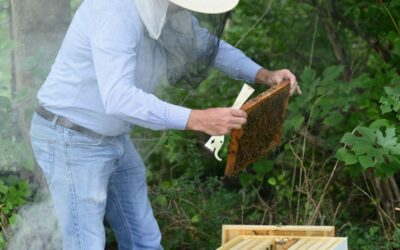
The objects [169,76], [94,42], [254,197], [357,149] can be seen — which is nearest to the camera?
[94,42]

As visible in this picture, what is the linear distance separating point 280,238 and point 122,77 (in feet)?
3.30

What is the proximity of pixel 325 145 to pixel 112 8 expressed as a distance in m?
2.44

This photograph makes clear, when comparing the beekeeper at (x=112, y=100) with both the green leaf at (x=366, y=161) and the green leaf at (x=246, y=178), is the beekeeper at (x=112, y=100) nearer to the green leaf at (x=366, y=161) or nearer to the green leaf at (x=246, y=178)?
the green leaf at (x=366, y=161)

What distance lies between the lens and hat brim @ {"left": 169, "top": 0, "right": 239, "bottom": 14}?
3.18m

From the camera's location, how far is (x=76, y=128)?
340 centimetres

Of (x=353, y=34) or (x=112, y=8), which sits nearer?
(x=112, y=8)

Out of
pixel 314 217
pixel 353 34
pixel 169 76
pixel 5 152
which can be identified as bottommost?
pixel 314 217

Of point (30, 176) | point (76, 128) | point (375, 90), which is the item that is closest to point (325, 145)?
point (375, 90)

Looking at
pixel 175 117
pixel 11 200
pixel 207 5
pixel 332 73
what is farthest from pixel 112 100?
pixel 332 73

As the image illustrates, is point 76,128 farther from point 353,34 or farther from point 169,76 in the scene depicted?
point 353,34

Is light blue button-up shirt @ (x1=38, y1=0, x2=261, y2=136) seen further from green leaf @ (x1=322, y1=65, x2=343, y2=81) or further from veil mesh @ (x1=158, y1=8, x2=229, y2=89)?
green leaf @ (x1=322, y1=65, x2=343, y2=81)

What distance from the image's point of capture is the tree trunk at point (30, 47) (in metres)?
4.32

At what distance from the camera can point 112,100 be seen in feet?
10.1

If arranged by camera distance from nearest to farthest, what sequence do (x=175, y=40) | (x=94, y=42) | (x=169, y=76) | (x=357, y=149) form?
(x=94, y=42)
(x=175, y=40)
(x=169, y=76)
(x=357, y=149)
